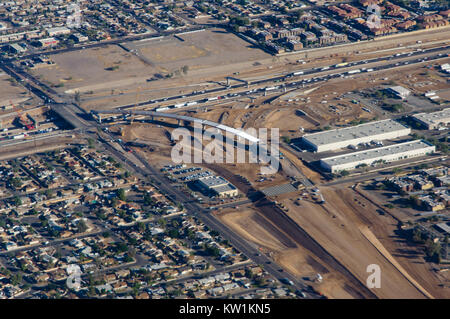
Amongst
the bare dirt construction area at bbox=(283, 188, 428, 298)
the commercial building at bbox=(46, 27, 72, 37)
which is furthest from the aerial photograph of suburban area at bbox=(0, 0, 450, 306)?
the commercial building at bbox=(46, 27, 72, 37)

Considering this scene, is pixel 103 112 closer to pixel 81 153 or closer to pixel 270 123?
pixel 81 153

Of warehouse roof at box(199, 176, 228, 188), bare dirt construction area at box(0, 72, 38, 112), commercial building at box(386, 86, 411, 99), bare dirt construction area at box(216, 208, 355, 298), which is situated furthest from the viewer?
bare dirt construction area at box(0, 72, 38, 112)

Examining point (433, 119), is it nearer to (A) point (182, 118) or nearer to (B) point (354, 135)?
(B) point (354, 135)

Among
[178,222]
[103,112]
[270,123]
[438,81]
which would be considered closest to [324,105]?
[270,123]
